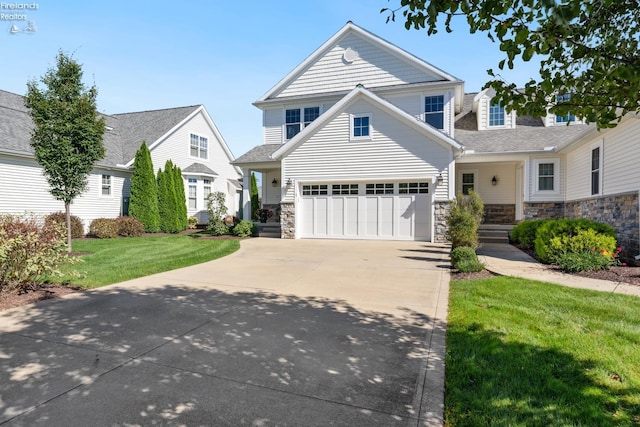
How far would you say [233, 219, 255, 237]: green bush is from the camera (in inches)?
649

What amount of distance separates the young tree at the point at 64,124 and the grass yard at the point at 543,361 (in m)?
12.2

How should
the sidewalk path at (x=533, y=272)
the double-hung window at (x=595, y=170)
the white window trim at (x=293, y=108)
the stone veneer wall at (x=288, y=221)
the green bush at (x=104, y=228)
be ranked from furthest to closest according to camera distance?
the white window trim at (x=293, y=108), the green bush at (x=104, y=228), the stone veneer wall at (x=288, y=221), the double-hung window at (x=595, y=170), the sidewalk path at (x=533, y=272)

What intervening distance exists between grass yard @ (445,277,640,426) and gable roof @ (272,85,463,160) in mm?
8973

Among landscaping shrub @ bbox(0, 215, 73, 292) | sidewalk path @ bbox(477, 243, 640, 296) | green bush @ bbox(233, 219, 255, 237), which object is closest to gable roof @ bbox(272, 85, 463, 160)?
green bush @ bbox(233, 219, 255, 237)

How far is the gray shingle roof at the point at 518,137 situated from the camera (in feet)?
50.4

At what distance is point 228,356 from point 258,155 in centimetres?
1496

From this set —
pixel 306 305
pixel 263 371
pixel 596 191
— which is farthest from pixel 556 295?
pixel 596 191

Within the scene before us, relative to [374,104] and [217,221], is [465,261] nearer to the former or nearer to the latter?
[374,104]

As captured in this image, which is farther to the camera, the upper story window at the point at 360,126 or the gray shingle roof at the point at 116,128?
the gray shingle roof at the point at 116,128

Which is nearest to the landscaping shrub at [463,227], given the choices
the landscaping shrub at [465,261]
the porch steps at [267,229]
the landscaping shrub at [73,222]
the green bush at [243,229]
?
the landscaping shrub at [465,261]

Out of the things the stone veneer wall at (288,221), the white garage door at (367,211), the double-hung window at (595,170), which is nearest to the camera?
the double-hung window at (595,170)

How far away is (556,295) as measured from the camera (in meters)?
5.96

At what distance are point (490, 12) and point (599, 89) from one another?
1.01 m

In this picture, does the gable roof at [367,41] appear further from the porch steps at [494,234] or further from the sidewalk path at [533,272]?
the sidewalk path at [533,272]
